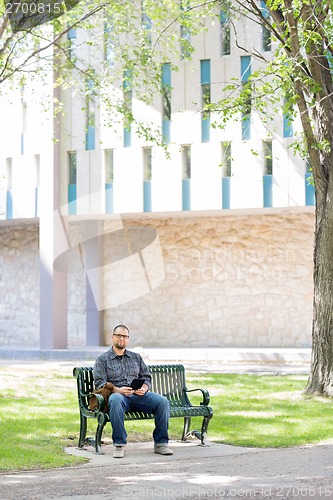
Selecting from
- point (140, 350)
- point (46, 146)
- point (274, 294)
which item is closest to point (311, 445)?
point (140, 350)

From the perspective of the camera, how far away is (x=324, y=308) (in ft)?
47.7

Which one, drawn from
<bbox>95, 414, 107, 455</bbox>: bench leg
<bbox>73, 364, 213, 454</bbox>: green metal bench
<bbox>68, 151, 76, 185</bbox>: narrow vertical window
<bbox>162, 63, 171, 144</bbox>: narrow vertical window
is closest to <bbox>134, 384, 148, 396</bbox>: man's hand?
<bbox>73, 364, 213, 454</bbox>: green metal bench

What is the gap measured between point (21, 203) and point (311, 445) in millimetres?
20750

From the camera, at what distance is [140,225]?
1189 inches

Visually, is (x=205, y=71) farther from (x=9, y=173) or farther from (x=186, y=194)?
A: (x=9, y=173)

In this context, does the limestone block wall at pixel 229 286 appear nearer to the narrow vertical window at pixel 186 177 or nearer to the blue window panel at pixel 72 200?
the narrow vertical window at pixel 186 177

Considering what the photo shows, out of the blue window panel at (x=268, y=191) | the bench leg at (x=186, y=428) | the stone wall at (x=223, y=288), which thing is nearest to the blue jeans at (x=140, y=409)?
the bench leg at (x=186, y=428)

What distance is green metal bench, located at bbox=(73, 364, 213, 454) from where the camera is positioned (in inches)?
381

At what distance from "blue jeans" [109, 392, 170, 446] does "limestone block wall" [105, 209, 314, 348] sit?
724 inches

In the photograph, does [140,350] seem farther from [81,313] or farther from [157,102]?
[157,102]

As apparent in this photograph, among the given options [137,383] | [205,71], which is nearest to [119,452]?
[137,383]

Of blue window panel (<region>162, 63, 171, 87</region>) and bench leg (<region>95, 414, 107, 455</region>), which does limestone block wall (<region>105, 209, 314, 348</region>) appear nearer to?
blue window panel (<region>162, 63, 171, 87</region>)

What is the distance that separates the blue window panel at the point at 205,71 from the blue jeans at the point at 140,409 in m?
18.7

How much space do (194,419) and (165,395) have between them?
1.92 m
